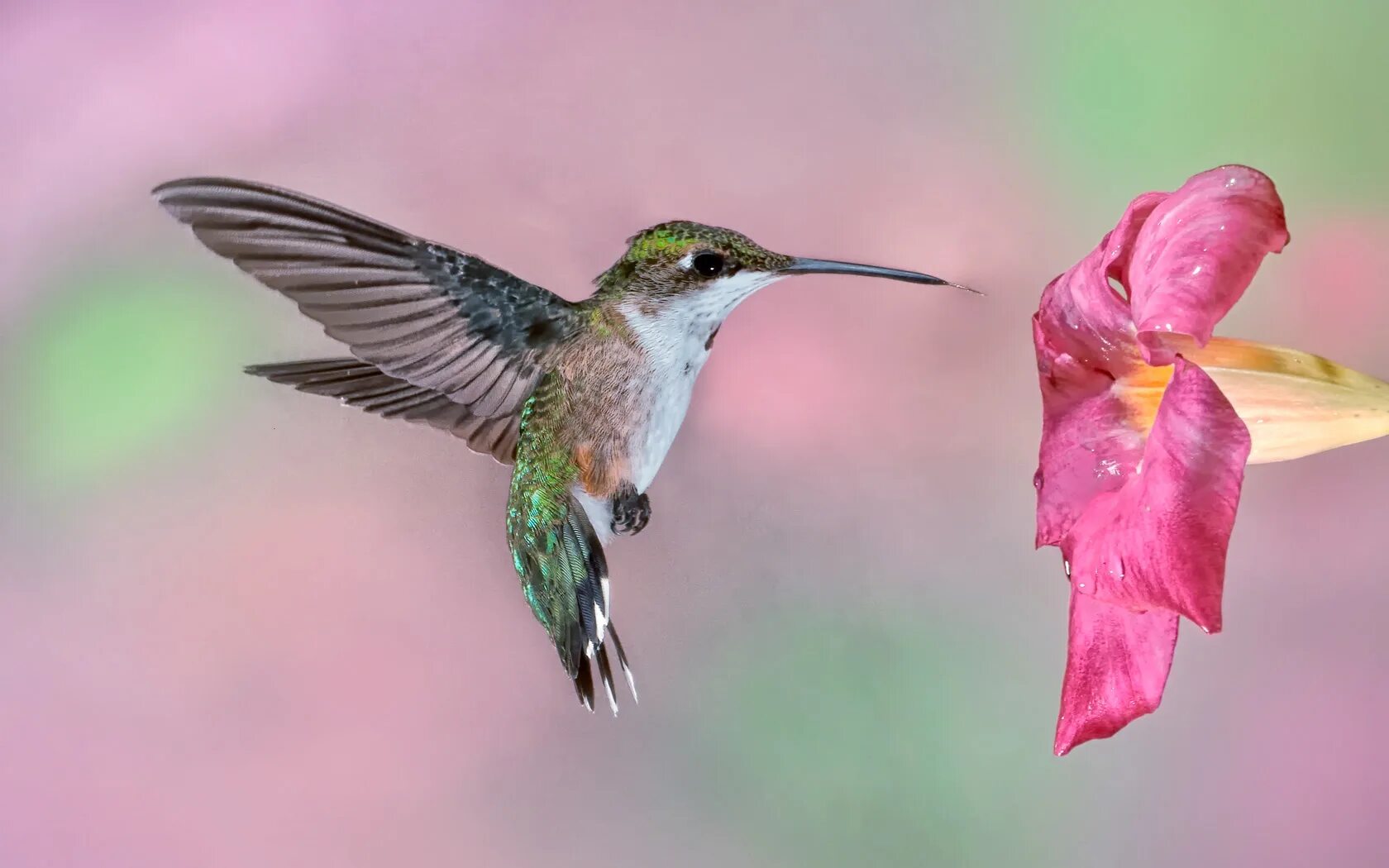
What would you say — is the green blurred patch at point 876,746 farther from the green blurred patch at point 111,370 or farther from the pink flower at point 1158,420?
the green blurred patch at point 111,370

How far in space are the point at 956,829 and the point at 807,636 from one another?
18 centimetres

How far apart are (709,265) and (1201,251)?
0.24m

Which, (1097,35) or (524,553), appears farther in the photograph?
(1097,35)

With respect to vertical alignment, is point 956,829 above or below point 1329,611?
below

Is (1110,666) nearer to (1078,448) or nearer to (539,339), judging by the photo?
(1078,448)

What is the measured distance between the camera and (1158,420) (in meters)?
0.34

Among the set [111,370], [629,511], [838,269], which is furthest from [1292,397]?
[111,370]

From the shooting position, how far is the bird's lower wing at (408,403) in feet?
2.05

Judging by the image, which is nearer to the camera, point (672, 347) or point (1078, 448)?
point (1078, 448)

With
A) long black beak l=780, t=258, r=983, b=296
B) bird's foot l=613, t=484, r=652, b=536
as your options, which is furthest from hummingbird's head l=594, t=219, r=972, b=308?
bird's foot l=613, t=484, r=652, b=536

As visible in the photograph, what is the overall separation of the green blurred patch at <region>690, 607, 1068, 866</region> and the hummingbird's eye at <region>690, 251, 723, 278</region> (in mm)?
301

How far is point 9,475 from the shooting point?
778mm

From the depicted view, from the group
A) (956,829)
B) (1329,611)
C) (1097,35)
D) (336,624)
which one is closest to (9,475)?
(336,624)

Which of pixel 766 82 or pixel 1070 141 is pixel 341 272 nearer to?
pixel 766 82
